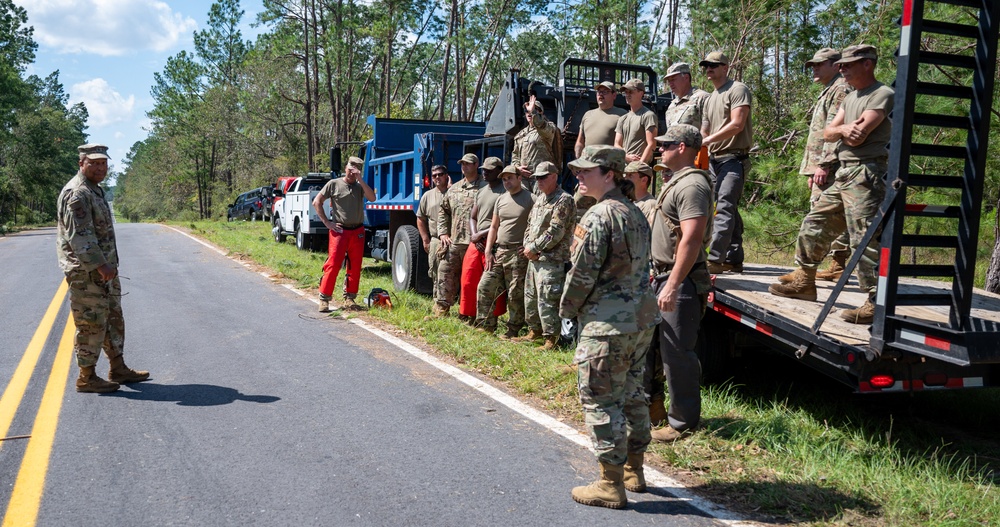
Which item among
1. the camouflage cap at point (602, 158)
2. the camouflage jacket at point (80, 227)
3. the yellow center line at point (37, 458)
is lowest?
the yellow center line at point (37, 458)

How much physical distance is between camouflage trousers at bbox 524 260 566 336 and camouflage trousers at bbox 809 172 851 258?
233 cm

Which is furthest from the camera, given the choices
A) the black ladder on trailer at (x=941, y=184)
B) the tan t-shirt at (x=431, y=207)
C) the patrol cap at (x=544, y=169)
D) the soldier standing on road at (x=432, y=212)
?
the tan t-shirt at (x=431, y=207)

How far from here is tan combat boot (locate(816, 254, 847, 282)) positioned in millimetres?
5914

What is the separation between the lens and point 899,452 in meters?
4.55

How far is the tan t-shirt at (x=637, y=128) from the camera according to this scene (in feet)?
22.3

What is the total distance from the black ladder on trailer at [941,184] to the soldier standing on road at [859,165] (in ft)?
2.30

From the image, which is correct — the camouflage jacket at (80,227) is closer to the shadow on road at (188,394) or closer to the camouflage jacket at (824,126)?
the shadow on road at (188,394)

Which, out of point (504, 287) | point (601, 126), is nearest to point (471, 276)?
point (504, 287)

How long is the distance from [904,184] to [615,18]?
22079mm

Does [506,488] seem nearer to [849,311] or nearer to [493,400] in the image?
[493,400]

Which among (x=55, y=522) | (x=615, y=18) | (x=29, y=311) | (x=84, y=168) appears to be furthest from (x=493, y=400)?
(x=615, y=18)

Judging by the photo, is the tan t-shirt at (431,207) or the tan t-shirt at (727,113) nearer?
the tan t-shirt at (727,113)

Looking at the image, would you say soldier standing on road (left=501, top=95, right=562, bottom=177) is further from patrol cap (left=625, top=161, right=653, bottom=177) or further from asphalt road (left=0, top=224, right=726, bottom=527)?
patrol cap (left=625, top=161, right=653, bottom=177)

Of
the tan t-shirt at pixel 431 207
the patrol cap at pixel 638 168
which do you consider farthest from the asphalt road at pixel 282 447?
the tan t-shirt at pixel 431 207
